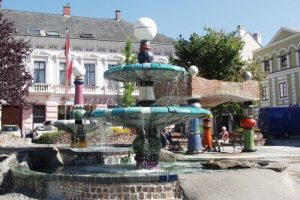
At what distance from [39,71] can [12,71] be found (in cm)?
1929

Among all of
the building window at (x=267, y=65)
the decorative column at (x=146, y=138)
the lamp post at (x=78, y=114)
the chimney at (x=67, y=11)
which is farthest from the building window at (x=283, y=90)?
the decorative column at (x=146, y=138)

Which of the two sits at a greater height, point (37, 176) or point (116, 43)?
point (116, 43)

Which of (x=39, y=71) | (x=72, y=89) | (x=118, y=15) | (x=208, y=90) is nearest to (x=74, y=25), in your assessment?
(x=118, y=15)

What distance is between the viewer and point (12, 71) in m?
23.3

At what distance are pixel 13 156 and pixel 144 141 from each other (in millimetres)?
4014

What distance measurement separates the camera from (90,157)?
46.7 feet

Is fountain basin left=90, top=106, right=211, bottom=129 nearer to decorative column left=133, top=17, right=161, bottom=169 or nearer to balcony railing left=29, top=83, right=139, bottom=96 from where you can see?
decorative column left=133, top=17, right=161, bottom=169

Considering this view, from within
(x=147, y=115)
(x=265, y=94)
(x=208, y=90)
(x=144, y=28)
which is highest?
(x=265, y=94)

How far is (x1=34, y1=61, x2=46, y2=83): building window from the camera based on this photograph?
42000 mm

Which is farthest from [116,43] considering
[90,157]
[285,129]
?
[90,157]

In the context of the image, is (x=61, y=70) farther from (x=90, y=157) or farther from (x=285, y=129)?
(x=90, y=157)

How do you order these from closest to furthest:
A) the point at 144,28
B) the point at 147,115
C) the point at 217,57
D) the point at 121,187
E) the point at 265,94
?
the point at 121,187
the point at 147,115
the point at 144,28
the point at 217,57
the point at 265,94

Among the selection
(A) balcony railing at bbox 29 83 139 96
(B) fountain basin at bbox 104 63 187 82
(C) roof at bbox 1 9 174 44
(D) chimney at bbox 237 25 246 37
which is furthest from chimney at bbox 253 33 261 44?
(B) fountain basin at bbox 104 63 187 82

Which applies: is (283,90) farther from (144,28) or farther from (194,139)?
(144,28)
